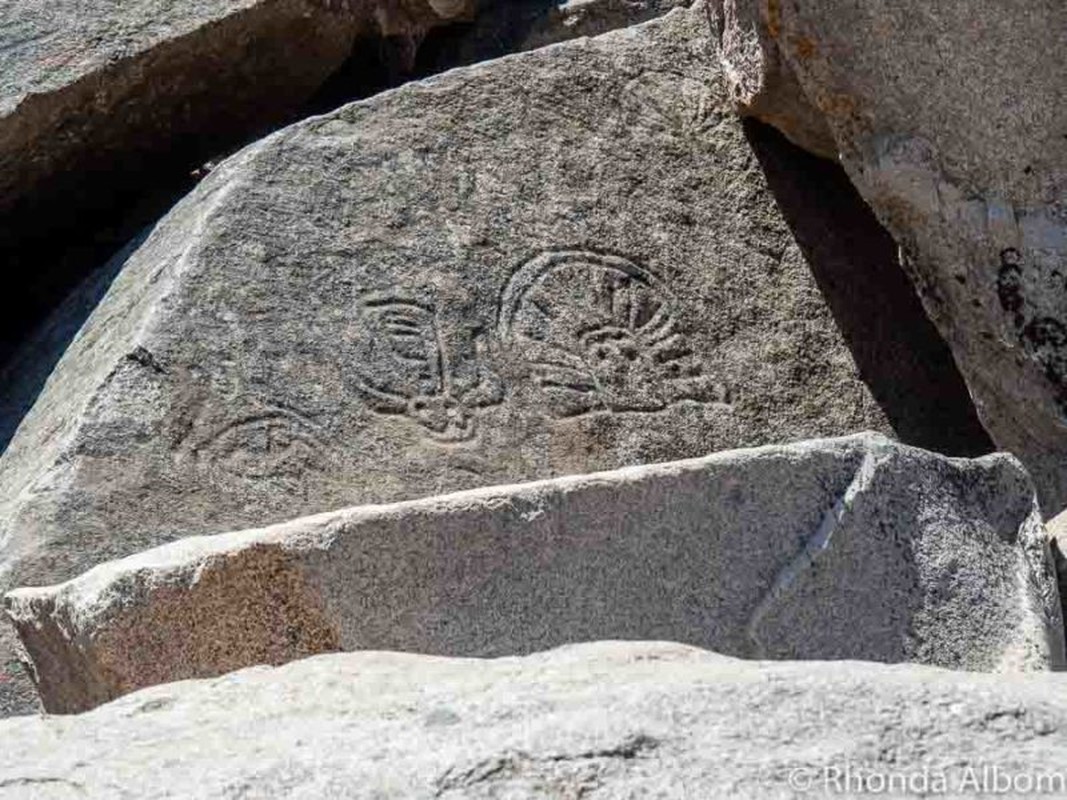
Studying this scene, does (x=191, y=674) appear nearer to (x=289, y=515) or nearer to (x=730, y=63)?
(x=289, y=515)

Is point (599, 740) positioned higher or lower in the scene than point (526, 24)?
higher

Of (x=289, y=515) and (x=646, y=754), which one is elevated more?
(x=646, y=754)

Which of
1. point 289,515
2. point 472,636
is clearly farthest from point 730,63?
point 472,636

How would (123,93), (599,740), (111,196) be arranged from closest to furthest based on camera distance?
1. (599,740)
2. (123,93)
3. (111,196)

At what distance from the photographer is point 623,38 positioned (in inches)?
136

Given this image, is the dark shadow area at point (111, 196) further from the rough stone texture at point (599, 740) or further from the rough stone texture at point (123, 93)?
the rough stone texture at point (599, 740)

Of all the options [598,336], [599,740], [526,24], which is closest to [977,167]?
[598,336]

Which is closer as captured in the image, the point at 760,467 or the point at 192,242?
the point at 760,467

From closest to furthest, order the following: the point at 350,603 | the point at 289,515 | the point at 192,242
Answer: the point at 350,603, the point at 289,515, the point at 192,242

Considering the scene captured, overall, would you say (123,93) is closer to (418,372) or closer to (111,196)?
(111,196)

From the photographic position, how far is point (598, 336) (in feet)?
10.2

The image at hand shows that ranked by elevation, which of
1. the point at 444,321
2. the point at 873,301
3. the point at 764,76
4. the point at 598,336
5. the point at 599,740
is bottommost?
the point at 873,301

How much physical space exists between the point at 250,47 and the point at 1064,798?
240 centimetres

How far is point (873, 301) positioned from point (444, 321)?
0.65 metres
